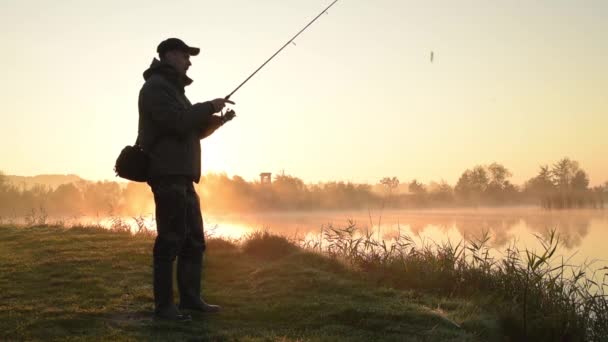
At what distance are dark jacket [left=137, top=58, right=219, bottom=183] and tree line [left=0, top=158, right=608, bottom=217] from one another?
37.9 m

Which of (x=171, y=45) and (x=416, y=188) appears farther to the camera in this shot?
(x=416, y=188)

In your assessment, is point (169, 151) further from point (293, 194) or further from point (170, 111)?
point (293, 194)

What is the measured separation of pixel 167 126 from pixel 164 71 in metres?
0.61

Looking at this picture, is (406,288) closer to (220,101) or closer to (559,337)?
(559,337)

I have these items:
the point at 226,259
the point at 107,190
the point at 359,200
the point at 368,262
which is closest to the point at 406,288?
the point at 368,262

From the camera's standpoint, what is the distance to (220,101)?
186 inches

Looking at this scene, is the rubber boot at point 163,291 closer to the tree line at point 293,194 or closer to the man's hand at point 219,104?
the man's hand at point 219,104

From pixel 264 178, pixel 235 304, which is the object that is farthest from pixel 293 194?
pixel 235 304

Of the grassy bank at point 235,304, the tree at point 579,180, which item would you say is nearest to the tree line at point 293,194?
the tree at point 579,180

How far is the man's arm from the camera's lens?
171 inches

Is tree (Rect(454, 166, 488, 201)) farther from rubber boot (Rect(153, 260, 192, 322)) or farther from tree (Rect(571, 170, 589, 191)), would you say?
rubber boot (Rect(153, 260, 192, 322))

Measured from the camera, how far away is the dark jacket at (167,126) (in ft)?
14.3

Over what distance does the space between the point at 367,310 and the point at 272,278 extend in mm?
1794

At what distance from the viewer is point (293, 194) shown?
47469mm
